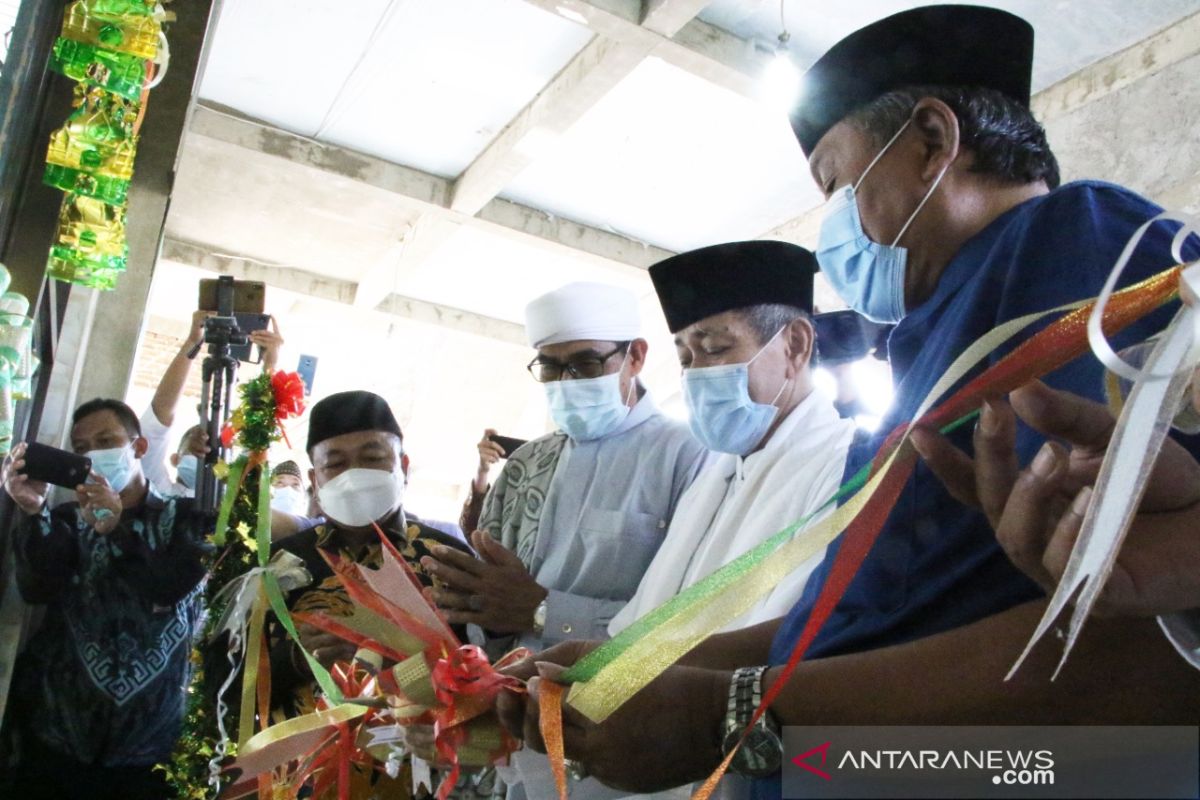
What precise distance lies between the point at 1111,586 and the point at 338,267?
11043mm

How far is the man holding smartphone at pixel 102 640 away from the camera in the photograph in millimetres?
3119

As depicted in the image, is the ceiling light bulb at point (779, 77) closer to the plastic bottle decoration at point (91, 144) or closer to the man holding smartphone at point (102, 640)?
the plastic bottle decoration at point (91, 144)

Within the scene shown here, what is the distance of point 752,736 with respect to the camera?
3.63ft

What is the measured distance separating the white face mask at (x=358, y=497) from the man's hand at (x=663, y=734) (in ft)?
→ 6.65

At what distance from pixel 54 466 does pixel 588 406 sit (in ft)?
5.01

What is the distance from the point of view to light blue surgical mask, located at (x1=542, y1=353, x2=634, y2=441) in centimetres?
284

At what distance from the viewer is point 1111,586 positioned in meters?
0.73

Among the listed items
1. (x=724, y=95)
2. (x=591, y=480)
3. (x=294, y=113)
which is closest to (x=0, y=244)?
(x=591, y=480)

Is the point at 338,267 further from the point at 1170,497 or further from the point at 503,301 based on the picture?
the point at 1170,497

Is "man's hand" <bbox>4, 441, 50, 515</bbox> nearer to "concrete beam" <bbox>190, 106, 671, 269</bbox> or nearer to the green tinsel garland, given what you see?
the green tinsel garland

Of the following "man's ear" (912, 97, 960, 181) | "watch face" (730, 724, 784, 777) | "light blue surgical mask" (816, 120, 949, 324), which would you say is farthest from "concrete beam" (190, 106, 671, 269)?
"watch face" (730, 724, 784, 777)

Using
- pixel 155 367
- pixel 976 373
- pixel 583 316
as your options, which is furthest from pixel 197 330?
pixel 155 367

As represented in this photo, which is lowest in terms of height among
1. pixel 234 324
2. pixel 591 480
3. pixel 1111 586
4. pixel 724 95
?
pixel 1111 586

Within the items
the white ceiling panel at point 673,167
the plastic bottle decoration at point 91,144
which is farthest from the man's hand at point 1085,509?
the white ceiling panel at point 673,167
